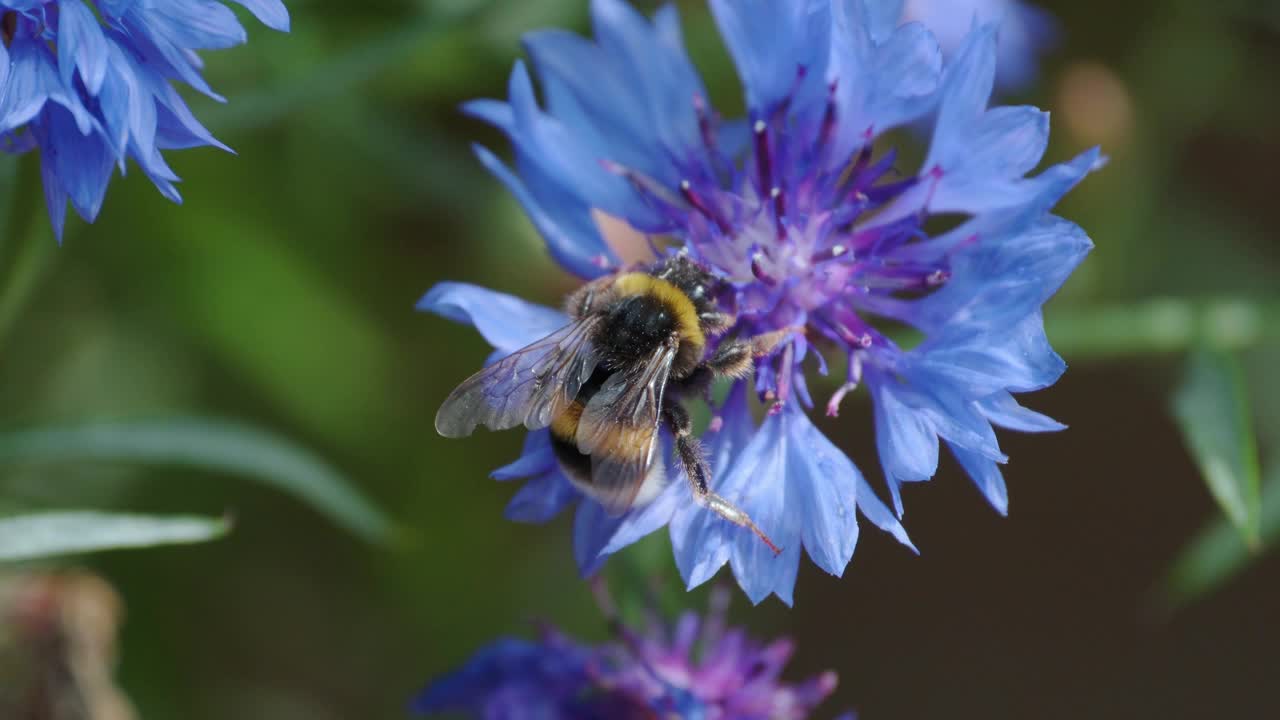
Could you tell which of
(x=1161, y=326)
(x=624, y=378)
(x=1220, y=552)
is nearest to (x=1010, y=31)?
(x=1161, y=326)

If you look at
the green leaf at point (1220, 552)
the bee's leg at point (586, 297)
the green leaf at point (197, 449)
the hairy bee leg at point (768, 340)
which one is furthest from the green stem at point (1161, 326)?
the green leaf at point (197, 449)

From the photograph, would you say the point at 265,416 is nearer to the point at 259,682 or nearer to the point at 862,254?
the point at 259,682

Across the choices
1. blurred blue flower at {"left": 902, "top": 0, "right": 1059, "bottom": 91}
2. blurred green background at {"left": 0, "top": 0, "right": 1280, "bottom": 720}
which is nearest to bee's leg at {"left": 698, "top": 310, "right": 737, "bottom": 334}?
blurred green background at {"left": 0, "top": 0, "right": 1280, "bottom": 720}

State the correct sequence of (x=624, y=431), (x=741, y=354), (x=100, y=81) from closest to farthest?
(x=100, y=81)
(x=624, y=431)
(x=741, y=354)

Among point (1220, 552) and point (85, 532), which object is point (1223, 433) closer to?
point (1220, 552)

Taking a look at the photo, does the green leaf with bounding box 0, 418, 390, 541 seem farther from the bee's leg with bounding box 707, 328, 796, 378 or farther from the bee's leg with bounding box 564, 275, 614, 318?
the bee's leg with bounding box 707, 328, 796, 378
